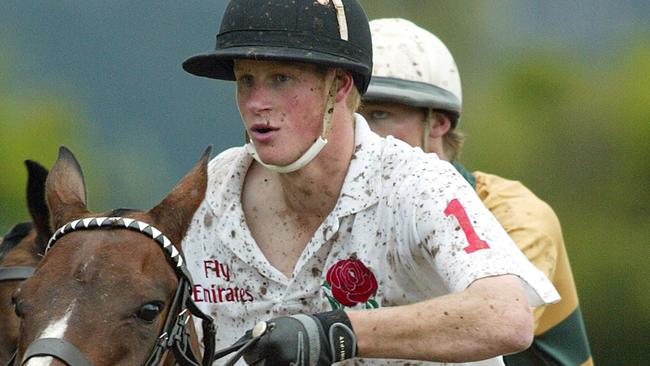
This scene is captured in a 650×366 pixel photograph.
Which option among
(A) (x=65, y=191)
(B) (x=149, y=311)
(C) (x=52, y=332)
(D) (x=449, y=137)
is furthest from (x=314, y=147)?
(D) (x=449, y=137)

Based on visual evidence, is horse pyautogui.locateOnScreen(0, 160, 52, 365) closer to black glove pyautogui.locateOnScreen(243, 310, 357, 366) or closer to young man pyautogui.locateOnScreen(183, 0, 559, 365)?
young man pyautogui.locateOnScreen(183, 0, 559, 365)

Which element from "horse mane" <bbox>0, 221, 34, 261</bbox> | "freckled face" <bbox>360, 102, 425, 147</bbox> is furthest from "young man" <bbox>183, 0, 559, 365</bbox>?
"freckled face" <bbox>360, 102, 425, 147</bbox>

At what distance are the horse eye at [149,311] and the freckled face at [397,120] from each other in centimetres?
319

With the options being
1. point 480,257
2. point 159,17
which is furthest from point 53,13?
point 480,257

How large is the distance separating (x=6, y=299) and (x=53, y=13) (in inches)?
512

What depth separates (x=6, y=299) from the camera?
18.4 ft

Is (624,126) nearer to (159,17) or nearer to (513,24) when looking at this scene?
(513,24)

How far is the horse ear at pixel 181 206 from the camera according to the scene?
432cm

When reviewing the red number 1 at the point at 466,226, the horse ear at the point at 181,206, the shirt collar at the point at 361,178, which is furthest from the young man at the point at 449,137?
the horse ear at the point at 181,206

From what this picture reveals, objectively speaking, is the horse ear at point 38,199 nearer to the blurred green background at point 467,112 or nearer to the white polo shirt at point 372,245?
the white polo shirt at point 372,245

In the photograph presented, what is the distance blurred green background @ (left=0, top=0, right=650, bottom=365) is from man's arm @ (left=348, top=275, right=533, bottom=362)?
975 cm

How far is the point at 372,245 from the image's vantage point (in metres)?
4.79

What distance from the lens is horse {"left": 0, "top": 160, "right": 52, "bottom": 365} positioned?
5504 millimetres

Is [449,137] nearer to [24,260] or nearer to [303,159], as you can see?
[24,260]
